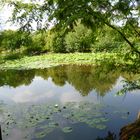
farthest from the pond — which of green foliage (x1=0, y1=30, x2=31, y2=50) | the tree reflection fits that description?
green foliage (x1=0, y1=30, x2=31, y2=50)

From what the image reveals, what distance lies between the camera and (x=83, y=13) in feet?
16.3

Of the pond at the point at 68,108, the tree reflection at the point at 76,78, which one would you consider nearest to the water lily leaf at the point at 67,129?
the pond at the point at 68,108

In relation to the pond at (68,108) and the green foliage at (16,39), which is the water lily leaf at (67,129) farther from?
the green foliage at (16,39)

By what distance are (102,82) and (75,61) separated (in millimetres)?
11238

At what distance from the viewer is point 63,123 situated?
10.4 m

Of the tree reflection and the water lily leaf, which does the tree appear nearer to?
the water lily leaf

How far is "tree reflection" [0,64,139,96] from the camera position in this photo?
1545 centimetres

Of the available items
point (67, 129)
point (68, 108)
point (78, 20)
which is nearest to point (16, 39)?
point (78, 20)

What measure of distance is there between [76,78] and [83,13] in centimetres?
1405

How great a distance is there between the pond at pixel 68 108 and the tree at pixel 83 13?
1.12m

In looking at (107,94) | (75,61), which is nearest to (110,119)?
(107,94)

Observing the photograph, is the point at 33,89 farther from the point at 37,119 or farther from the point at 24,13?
the point at 24,13

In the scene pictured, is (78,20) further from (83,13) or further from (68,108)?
(68,108)

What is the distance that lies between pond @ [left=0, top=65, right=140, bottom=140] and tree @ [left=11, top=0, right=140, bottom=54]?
1.12 metres
